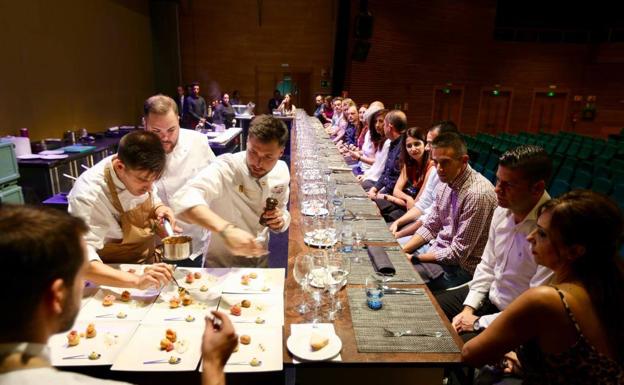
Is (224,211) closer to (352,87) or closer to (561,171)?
(561,171)

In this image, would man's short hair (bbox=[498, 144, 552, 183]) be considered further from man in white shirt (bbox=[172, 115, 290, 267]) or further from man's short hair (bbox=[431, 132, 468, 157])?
man in white shirt (bbox=[172, 115, 290, 267])

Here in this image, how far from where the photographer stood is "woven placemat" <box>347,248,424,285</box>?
2156mm

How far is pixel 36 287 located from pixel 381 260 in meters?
1.72

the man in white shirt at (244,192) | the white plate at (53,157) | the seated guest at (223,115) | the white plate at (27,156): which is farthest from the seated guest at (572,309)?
the seated guest at (223,115)

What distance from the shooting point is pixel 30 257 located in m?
0.86

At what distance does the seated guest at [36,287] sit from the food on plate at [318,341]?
2.54ft

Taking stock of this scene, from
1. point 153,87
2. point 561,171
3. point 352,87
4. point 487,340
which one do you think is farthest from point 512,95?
point 487,340

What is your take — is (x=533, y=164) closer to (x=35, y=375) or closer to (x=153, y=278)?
(x=153, y=278)

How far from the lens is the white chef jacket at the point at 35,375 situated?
0.84m

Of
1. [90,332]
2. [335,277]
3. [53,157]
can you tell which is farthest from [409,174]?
[53,157]

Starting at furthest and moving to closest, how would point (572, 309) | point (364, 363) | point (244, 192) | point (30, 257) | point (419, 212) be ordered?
point (419, 212), point (244, 192), point (364, 363), point (572, 309), point (30, 257)

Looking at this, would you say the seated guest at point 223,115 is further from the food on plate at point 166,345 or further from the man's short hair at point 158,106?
the food on plate at point 166,345

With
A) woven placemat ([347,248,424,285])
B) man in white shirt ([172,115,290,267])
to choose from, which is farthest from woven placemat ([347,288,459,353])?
man in white shirt ([172,115,290,267])

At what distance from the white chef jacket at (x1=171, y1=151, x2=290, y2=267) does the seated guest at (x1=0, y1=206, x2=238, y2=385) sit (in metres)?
1.54
